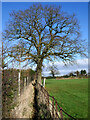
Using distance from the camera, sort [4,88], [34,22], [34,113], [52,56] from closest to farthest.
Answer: [4,88]
[34,113]
[34,22]
[52,56]

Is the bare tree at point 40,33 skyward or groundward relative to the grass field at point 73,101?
skyward

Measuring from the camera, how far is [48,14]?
32.5ft

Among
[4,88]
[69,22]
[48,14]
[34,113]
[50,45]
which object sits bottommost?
[34,113]

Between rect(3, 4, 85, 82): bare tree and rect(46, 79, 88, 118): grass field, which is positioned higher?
rect(3, 4, 85, 82): bare tree

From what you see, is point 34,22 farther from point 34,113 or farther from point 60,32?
point 34,113

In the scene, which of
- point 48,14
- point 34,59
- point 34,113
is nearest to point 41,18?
point 48,14

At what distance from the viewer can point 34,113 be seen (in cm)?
560

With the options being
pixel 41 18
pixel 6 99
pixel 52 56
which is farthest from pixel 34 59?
pixel 6 99

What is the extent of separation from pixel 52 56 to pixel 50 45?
5.69 ft

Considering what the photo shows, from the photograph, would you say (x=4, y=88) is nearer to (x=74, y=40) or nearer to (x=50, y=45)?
(x=74, y=40)

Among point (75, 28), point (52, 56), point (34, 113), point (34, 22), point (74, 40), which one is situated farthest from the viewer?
point (52, 56)

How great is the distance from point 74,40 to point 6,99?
5.56 metres

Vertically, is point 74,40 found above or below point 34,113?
above

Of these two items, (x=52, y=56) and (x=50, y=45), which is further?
(x=52, y=56)
